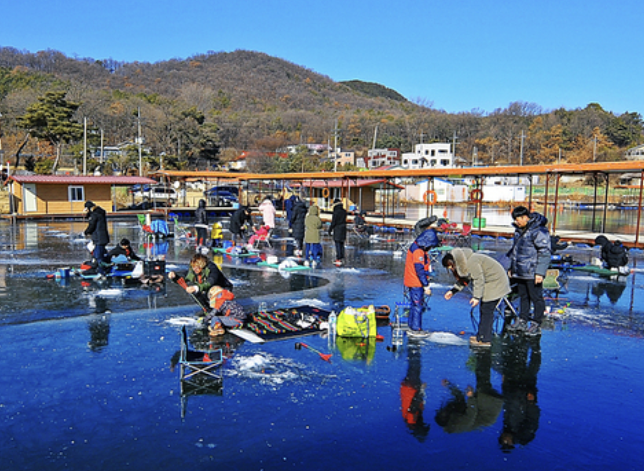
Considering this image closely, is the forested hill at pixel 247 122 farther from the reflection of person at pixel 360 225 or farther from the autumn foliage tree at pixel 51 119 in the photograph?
the reflection of person at pixel 360 225

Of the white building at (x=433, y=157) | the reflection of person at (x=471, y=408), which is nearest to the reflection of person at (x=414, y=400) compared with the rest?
the reflection of person at (x=471, y=408)

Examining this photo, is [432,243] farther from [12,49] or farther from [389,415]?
[12,49]

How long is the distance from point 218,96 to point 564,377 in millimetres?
152409

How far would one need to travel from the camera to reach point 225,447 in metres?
4.72

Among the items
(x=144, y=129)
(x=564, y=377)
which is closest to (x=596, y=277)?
(x=564, y=377)

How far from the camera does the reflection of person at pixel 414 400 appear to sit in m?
5.16

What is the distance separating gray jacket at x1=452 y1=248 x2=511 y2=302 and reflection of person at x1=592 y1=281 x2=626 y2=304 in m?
5.19

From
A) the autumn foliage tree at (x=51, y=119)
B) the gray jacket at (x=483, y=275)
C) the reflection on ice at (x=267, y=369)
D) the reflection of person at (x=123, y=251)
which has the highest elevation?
the autumn foliage tree at (x=51, y=119)

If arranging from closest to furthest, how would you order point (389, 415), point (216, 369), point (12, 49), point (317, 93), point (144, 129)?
1. point (389, 415)
2. point (216, 369)
3. point (144, 129)
4. point (12, 49)
5. point (317, 93)

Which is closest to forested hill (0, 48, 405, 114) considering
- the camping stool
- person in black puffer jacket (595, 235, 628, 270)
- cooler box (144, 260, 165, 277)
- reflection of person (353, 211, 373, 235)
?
reflection of person (353, 211, 373, 235)

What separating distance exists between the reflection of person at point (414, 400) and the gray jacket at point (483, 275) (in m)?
1.25

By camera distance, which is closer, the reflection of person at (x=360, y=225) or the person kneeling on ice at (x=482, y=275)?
the person kneeling on ice at (x=482, y=275)

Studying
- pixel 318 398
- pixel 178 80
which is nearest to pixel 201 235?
pixel 318 398

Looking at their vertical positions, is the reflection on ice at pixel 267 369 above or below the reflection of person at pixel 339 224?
below
